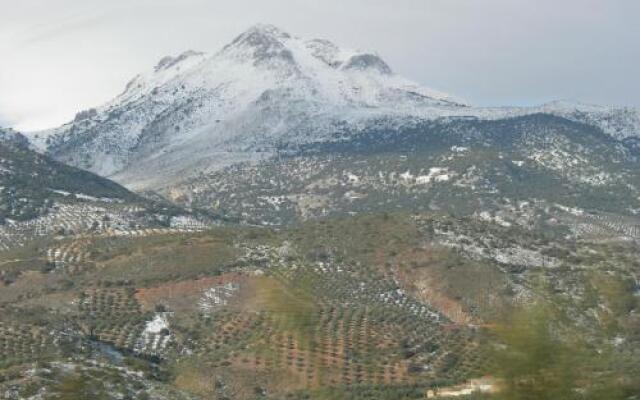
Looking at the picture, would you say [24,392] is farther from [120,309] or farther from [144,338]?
[120,309]

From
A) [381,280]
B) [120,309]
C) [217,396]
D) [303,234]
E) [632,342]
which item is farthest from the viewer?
[303,234]

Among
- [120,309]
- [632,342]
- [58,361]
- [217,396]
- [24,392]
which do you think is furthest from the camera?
[120,309]

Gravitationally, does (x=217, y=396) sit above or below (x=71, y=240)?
below

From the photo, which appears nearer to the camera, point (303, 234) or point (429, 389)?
point (429, 389)

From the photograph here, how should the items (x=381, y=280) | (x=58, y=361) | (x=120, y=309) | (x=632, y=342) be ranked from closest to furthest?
(x=58, y=361), (x=632, y=342), (x=120, y=309), (x=381, y=280)

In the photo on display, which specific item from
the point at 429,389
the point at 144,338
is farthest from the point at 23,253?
the point at 429,389

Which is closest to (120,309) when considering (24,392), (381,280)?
(381,280)

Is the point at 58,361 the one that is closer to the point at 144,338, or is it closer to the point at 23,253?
the point at 144,338

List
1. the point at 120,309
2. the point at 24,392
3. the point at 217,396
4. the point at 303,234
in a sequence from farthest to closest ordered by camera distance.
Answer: the point at 303,234 < the point at 120,309 < the point at 217,396 < the point at 24,392

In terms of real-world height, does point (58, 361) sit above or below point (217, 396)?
above
